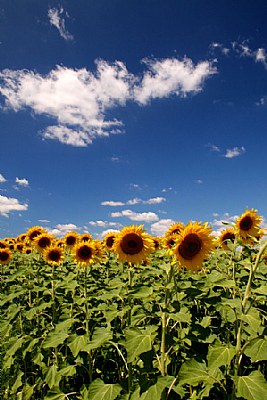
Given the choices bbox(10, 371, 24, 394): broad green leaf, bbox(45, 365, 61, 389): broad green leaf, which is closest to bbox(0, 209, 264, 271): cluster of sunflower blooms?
bbox(45, 365, 61, 389): broad green leaf

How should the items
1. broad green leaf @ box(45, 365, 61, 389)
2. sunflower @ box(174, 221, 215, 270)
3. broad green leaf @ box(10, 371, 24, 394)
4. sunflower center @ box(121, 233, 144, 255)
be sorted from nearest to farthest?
sunflower @ box(174, 221, 215, 270), broad green leaf @ box(45, 365, 61, 389), sunflower center @ box(121, 233, 144, 255), broad green leaf @ box(10, 371, 24, 394)

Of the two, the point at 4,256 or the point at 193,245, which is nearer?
the point at 193,245

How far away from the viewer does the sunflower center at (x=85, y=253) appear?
22.4 ft

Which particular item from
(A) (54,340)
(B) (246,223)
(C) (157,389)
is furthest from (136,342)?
(B) (246,223)

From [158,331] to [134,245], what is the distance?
1672mm

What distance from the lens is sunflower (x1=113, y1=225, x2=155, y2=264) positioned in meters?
5.25

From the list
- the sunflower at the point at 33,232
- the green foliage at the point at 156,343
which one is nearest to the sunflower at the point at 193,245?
the green foliage at the point at 156,343

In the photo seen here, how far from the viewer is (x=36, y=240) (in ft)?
30.6

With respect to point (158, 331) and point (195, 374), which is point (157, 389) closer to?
point (195, 374)

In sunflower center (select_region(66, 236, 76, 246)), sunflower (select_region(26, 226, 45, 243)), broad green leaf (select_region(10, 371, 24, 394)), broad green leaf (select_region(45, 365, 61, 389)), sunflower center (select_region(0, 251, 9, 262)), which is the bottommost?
broad green leaf (select_region(10, 371, 24, 394))

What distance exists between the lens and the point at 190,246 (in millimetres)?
4234

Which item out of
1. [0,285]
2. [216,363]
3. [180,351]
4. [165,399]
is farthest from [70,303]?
[0,285]

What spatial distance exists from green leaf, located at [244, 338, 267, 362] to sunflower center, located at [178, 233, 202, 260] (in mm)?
1202

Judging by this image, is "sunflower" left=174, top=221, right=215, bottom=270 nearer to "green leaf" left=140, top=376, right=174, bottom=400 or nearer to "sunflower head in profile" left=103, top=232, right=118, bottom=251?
"green leaf" left=140, top=376, right=174, bottom=400
